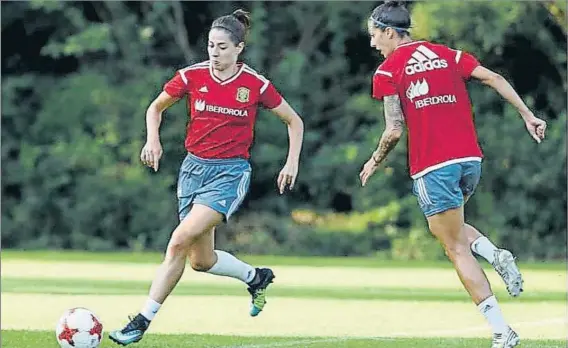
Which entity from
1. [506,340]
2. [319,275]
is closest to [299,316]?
[506,340]

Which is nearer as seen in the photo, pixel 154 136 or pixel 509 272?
pixel 509 272

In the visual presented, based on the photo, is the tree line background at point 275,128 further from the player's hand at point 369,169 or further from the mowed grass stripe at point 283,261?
the player's hand at point 369,169

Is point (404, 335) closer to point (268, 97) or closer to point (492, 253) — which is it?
point (492, 253)

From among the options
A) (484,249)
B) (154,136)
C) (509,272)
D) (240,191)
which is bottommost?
(509,272)

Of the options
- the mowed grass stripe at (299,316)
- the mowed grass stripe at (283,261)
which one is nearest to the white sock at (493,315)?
the mowed grass stripe at (299,316)

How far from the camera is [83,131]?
25.3 meters

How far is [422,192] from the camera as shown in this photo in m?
7.76

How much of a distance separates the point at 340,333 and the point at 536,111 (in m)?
15.7

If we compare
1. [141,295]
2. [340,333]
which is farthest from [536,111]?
[340,333]

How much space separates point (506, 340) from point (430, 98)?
1409 mm

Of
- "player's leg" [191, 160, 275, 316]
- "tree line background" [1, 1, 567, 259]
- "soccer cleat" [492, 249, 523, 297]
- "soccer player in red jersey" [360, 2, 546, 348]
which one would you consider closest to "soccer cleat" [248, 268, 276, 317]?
"player's leg" [191, 160, 275, 316]

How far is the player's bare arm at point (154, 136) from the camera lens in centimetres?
812

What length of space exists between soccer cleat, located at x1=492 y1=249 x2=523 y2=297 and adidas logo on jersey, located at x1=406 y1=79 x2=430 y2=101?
3.36 feet

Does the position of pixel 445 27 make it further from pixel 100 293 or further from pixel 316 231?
pixel 100 293
